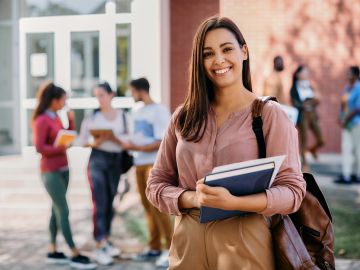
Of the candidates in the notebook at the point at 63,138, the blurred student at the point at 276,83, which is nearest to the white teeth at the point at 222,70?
the notebook at the point at 63,138

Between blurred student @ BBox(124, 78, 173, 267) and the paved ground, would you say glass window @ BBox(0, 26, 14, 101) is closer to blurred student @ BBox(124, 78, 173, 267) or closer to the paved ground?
the paved ground

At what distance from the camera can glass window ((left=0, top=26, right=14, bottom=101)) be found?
15586 millimetres

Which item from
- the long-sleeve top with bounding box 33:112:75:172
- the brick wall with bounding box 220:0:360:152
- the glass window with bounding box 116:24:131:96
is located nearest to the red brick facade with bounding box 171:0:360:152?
the brick wall with bounding box 220:0:360:152

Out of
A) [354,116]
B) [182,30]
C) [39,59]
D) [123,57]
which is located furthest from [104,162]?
[39,59]

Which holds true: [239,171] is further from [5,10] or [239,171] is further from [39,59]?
[5,10]

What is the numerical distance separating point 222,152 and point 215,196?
258mm

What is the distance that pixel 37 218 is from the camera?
8.35 meters

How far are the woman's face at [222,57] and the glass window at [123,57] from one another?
426 inches

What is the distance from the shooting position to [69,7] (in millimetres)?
13586

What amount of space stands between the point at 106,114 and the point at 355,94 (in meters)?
4.73

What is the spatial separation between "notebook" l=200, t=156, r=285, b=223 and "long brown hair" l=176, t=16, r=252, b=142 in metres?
0.30

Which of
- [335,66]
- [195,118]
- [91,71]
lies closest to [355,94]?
[335,66]

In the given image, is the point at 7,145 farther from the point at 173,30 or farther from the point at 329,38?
the point at 329,38

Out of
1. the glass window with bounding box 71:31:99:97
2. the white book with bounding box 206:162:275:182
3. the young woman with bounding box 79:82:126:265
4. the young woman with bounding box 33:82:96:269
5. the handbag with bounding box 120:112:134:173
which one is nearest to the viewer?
the white book with bounding box 206:162:275:182
